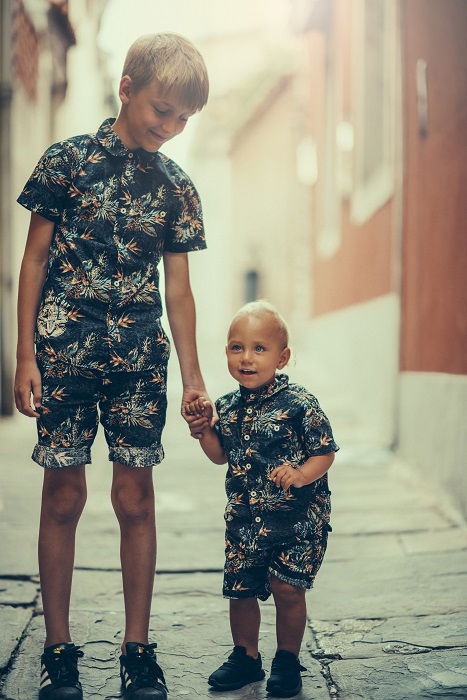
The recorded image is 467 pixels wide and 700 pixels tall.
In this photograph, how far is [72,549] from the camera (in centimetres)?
245

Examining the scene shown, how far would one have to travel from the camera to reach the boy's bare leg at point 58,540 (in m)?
2.40

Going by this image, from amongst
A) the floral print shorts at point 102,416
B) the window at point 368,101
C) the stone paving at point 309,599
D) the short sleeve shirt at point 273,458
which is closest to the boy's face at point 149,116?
the floral print shorts at point 102,416

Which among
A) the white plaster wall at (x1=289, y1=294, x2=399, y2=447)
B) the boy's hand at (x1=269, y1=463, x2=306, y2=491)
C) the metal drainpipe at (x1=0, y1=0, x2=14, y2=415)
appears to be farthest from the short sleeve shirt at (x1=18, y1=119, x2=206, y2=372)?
the metal drainpipe at (x1=0, y1=0, x2=14, y2=415)

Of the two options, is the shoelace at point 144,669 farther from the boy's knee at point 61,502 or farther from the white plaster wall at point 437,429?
the white plaster wall at point 437,429

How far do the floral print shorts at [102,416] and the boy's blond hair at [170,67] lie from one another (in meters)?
0.71

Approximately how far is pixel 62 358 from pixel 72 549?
0.52 metres

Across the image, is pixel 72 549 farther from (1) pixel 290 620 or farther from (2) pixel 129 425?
(1) pixel 290 620

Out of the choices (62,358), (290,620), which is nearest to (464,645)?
(290,620)

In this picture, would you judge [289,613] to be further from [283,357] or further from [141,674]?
[283,357]

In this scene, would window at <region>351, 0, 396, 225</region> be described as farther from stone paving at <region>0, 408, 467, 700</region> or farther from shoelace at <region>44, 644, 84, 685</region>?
shoelace at <region>44, 644, 84, 685</region>

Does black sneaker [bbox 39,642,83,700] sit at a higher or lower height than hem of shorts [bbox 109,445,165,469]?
lower

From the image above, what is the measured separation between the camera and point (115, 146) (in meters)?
2.38

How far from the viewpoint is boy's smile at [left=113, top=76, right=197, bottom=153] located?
231 centimetres

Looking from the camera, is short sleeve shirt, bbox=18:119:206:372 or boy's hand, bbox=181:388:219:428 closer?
short sleeve shirt, bbox=18:119:206:372
